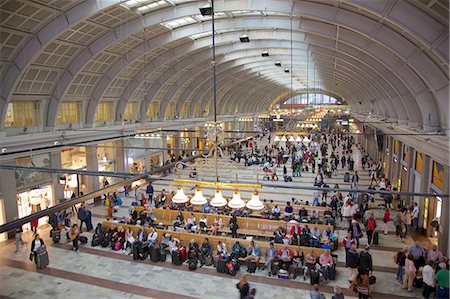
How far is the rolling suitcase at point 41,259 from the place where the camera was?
10.9m

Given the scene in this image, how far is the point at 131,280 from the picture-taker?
33.6 feet

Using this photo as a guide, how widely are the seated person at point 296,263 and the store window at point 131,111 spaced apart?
683 inches

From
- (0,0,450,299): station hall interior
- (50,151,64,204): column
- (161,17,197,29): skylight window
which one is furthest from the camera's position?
(50,151,64,204): column

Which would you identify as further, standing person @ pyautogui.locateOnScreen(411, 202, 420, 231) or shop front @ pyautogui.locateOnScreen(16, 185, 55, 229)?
shop front @ pyautogui.locateOnScreen(16, 185, 55, 229)

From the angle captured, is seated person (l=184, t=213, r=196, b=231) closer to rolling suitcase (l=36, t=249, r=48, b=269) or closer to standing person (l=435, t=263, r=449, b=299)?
rolling suitcase (l=36, t=249, r=48, b=269)

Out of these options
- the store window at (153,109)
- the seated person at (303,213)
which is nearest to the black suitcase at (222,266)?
the seated person at (303,213)

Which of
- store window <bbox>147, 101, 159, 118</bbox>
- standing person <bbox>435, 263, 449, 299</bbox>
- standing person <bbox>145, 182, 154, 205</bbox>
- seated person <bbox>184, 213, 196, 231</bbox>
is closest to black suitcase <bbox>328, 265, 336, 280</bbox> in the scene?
standing person <bbox>435, 263, 449, 299</bbox>

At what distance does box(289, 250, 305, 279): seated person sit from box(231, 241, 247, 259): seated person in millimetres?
1597

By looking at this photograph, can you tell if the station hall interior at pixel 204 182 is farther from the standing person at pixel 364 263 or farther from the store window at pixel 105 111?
the store window at pixel 105 111

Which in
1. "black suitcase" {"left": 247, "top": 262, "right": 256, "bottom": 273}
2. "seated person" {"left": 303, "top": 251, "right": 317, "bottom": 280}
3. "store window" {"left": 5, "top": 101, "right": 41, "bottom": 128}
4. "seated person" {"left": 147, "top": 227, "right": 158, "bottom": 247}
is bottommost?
"black suitcase" {"left": 247, "top": 262, "right": 256, "bottom": 273}

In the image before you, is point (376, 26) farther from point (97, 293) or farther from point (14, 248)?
point (14, 248)

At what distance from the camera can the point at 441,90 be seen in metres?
10.8

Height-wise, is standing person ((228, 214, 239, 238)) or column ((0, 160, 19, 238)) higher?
column ((0, 160, 19, 238))

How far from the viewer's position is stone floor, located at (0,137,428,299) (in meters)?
9.43
